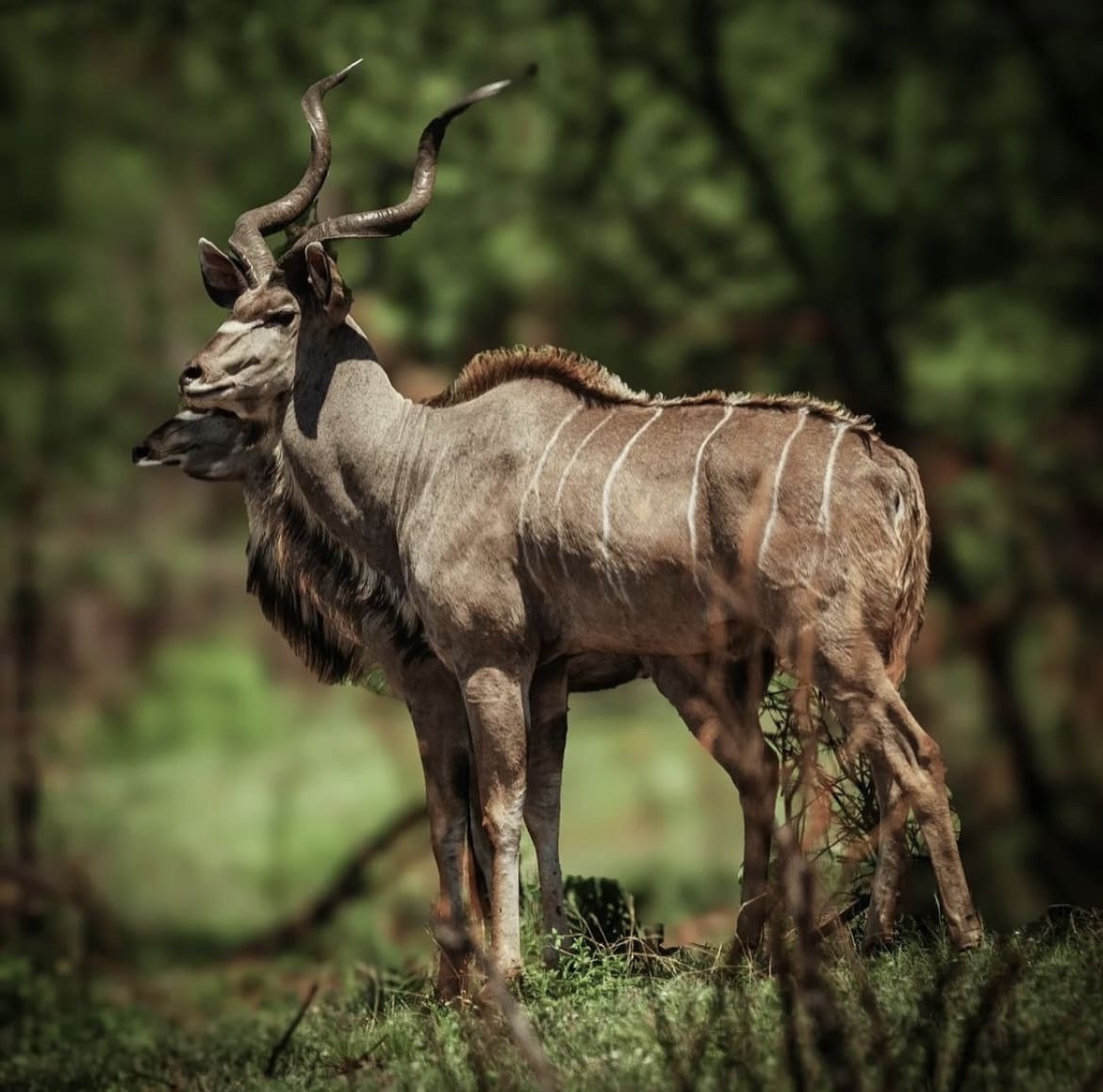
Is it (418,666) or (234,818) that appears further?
(234,818)

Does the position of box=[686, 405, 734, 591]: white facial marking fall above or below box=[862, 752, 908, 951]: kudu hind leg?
above

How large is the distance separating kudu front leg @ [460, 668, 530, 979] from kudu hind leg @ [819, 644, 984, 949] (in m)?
1.03

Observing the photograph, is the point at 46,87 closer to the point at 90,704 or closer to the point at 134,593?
the point at 134,593

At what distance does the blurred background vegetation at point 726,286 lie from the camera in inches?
395

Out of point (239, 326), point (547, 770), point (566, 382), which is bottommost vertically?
point (547, 770)

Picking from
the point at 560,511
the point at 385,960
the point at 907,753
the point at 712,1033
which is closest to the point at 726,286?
the point at 385,960

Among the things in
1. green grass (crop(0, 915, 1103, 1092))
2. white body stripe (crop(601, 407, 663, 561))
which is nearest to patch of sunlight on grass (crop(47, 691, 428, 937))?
green grass (crop(0, 915, 1103, 1092))

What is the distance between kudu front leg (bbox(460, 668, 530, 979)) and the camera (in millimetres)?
5113

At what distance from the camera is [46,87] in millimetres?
14039

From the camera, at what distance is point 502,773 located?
515 cm

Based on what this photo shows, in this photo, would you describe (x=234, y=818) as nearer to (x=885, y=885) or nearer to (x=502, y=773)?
(x=502, y=773)

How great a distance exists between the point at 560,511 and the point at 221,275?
1.49 meters

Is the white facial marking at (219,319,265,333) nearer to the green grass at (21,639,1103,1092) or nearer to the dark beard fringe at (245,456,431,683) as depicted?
the dark beard fringe at (245,456,431,683)

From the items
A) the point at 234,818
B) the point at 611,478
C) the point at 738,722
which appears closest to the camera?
the point at 611,478
